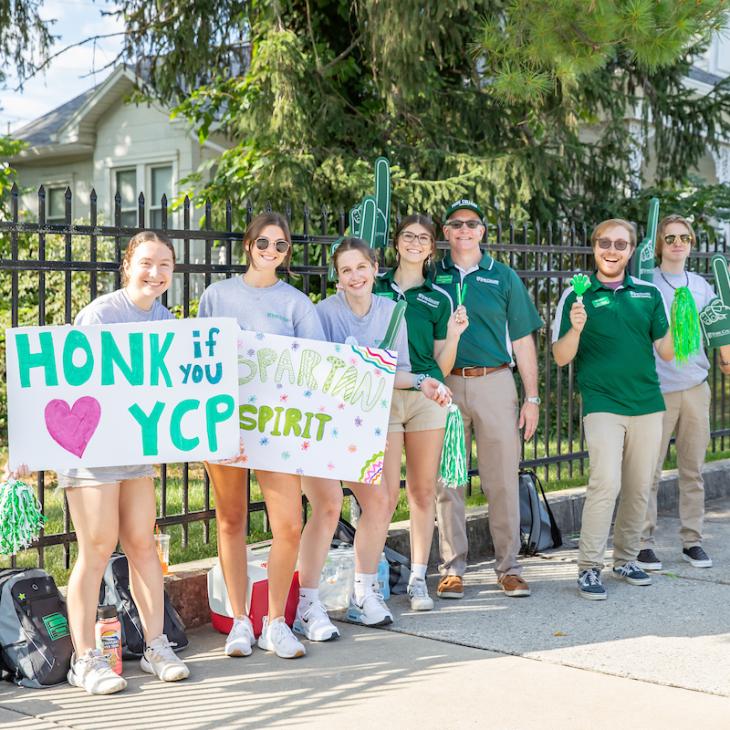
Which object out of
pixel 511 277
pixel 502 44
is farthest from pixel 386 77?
pixel 511 277

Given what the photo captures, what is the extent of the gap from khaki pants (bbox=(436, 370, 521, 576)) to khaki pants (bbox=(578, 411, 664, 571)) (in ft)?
1.33

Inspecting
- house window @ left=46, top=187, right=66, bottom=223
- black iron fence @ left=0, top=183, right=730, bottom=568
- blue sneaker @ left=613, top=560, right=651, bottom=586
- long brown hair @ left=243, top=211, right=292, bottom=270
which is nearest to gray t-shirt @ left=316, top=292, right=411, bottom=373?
long brown hair @ left=243, top=211, right=292, bottom=270

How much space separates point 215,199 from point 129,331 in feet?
23.4

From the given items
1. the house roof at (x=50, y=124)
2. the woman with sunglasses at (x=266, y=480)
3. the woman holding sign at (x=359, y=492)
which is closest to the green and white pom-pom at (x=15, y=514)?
the woman with sunglasses at (x=266, y=480)

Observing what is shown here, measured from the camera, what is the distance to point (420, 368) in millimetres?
5438

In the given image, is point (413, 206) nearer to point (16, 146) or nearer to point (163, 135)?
point (16, 146)

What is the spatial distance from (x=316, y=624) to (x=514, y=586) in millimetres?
1322

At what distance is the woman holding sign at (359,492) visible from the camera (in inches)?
198

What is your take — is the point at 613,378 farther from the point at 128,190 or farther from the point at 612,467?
the point at 128,190

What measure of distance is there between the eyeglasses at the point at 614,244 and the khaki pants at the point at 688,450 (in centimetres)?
119

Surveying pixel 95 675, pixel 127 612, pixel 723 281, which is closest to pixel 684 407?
pixel 723 281

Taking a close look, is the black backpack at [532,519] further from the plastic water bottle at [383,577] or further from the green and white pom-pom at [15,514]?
the green and white pom-pom at [15,514]

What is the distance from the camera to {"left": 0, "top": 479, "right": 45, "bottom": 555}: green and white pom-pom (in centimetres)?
418

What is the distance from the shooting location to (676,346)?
6.11 metres
